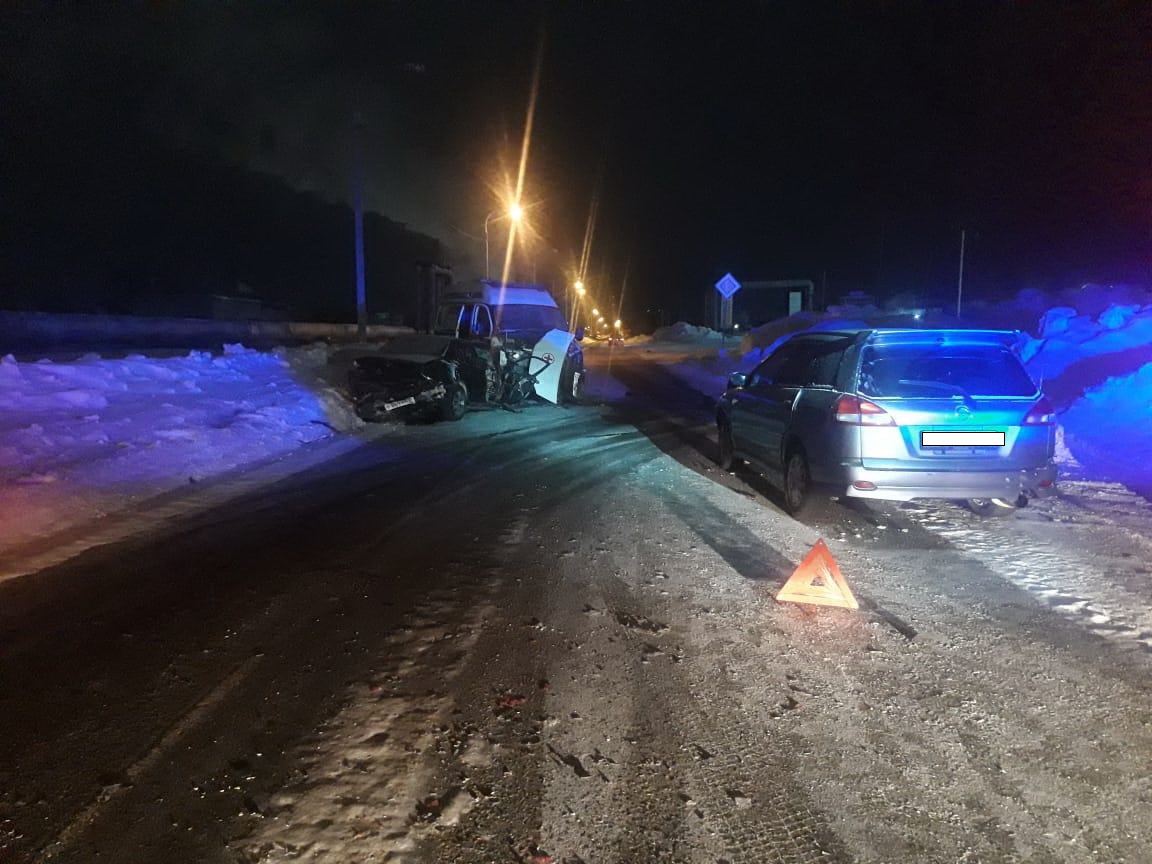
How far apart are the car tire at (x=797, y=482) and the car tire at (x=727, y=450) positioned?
193cm

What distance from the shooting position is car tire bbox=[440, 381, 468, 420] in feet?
47.7

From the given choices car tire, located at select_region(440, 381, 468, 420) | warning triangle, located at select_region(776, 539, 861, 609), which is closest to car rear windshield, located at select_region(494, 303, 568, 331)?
car tire, located at select_region(440, 381, 468, 420)

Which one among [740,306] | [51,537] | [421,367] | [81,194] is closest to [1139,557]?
[51,537]

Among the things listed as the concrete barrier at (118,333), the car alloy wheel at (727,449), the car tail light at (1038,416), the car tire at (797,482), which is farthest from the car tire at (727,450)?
the concrete barrier at (118,333)

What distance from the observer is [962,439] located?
6633mm

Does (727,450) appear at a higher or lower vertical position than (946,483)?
lower

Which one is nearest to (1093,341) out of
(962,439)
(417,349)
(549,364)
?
A: (962,439)

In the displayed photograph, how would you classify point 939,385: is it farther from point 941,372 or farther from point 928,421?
point 928,421

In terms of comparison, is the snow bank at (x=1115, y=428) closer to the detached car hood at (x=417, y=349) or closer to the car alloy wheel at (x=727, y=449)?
the car alloy wheel at (x=727, y=449)

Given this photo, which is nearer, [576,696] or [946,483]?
[576,696]

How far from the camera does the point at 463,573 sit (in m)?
5.70

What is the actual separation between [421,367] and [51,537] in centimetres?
790

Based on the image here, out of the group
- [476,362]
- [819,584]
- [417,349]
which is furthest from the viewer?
[476,362]

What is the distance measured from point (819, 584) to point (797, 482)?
8.15ft
